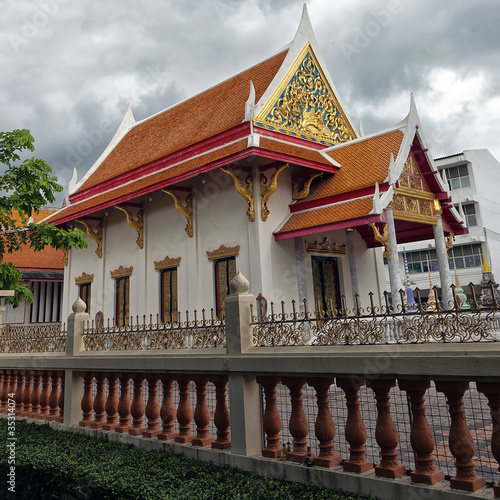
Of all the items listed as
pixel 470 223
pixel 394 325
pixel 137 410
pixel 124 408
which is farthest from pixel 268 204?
pixel 470 223

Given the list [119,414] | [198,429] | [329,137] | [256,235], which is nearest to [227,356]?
[198,429]

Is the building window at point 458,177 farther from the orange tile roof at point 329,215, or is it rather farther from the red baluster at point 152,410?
the red baluster at point 152,410

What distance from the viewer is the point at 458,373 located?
128 inches

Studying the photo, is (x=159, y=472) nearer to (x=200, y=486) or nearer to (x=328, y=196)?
(x=200, y=486)

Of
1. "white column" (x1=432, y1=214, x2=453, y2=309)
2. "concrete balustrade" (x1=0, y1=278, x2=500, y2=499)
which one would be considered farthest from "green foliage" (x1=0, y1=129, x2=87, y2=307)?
"white column" (x1=432, y1=214, x2=453, y2=309)

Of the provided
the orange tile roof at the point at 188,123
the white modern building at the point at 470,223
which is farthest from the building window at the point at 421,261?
the orange tile roof at the point at 188,123

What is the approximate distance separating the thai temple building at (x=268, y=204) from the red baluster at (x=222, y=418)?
22.3 feet

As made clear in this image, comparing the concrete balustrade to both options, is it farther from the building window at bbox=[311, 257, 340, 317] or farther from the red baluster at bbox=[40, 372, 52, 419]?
the building window at bbox=[311, 257, 340, 317]

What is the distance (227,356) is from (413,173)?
9.47 metres

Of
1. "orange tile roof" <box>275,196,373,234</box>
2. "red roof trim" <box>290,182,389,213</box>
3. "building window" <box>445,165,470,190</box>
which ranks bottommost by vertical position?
"orange tile roof" <box>275,196,373,234</box>

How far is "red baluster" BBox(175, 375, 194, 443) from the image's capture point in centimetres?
512

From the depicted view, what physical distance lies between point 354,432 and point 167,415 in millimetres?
2292

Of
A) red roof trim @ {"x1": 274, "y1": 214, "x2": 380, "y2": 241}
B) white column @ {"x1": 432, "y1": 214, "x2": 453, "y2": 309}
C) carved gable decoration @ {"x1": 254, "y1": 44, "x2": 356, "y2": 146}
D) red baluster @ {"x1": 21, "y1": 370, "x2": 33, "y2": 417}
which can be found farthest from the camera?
carved gable decoration @ {"x1": 254, "y1": 44, "x2": 356, "y2": 146}

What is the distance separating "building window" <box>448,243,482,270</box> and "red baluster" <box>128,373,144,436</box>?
27.4 meters
